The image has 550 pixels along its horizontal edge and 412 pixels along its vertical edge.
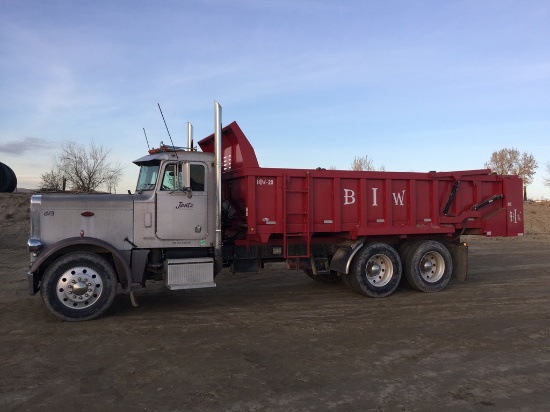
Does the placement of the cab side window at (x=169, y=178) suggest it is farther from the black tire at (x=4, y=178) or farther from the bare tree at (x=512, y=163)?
the bare tree at (x=512, y=163)

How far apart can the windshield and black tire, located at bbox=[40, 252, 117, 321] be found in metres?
1.52

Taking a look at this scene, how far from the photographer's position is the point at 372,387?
4715 mm

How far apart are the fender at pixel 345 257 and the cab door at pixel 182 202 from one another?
2.73m

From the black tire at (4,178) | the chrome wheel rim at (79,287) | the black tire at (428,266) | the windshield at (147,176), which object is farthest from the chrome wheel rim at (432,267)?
the black tire at (4,178)

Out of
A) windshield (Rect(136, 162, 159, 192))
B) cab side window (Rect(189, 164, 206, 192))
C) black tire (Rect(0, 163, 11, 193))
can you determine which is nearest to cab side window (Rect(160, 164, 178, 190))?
windshield (Rect(136, 162, 159, 192))

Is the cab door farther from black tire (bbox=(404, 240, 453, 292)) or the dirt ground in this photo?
black tire (bbox=(404, 240, 453, 292))

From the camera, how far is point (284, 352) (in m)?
5.88

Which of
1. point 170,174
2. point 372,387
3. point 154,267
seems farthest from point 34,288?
point 372,387

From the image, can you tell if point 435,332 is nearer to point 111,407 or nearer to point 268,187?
point 268,187

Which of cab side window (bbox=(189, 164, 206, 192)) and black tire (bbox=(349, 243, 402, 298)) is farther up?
cab side window (bbox=(189, 164, 206, 192))

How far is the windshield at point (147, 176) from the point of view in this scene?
27.0ft

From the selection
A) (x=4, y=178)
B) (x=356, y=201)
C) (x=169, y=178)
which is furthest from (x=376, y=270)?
(x=4, y=178)

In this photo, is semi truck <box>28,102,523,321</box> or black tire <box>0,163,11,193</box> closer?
semi truck <box>28,102,523,321</box>

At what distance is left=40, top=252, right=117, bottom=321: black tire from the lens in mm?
7352
